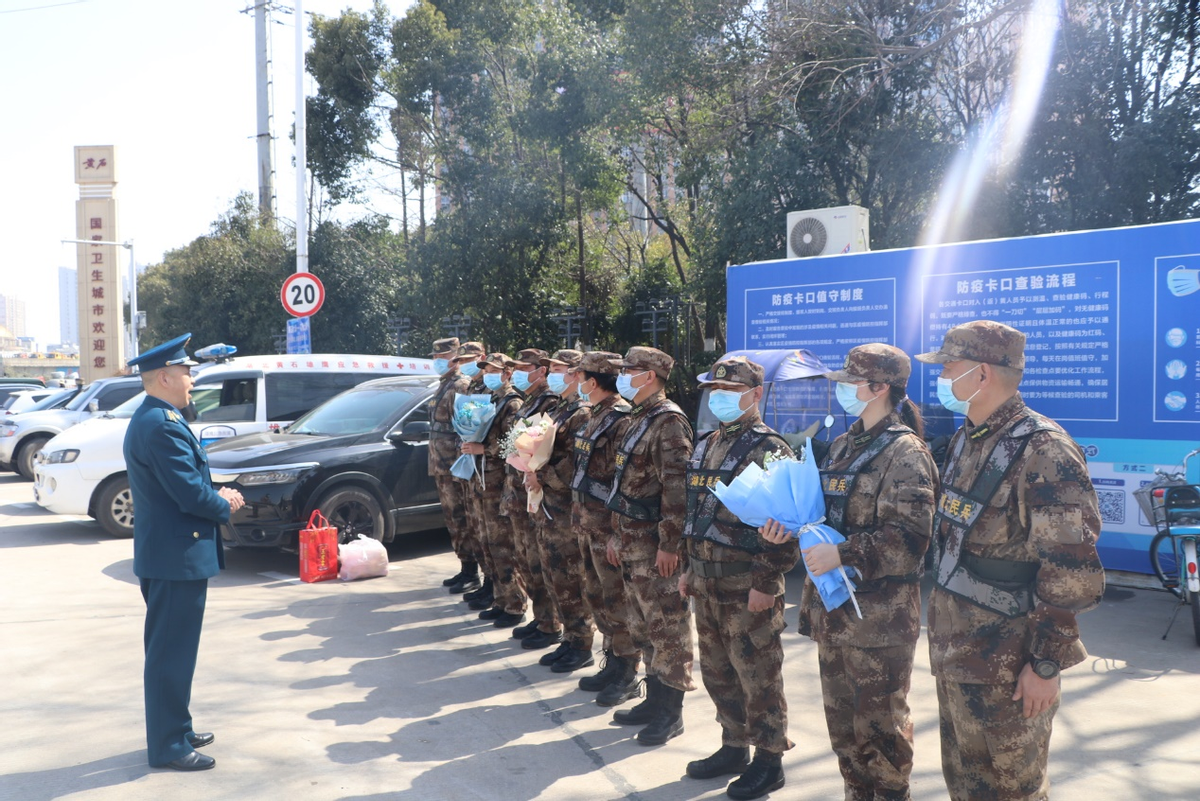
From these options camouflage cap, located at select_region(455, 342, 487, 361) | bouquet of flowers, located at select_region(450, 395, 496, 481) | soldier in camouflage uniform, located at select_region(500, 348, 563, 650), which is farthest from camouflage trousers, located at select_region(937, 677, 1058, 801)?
camouflage cap, located at select_region(455, 342, 487, 361)

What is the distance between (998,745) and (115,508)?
32.3 ft

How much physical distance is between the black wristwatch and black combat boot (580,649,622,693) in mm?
2910

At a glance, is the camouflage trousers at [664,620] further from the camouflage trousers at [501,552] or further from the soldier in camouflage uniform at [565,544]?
the camouflage trousers at [501,552]

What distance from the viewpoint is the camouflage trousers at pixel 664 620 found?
15.2 ft

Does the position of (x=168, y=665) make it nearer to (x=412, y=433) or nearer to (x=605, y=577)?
(x=605, y=577)

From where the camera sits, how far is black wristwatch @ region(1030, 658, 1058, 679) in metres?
2.70

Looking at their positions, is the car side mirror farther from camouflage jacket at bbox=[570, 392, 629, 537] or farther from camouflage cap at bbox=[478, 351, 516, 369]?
camouflage jacket at bbox=[570, 392, 629, 537]

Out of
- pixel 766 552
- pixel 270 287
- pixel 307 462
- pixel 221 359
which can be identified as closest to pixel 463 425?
pixel 307 462

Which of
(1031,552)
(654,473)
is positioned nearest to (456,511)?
(654,473)

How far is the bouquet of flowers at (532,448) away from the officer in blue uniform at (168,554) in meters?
1.86

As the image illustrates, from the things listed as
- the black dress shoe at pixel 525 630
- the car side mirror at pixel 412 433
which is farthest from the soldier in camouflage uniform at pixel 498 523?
the car side mirror at pixel 412 433

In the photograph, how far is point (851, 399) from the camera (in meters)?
3.63

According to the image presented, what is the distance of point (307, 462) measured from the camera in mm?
8320

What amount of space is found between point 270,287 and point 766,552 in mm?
23760
